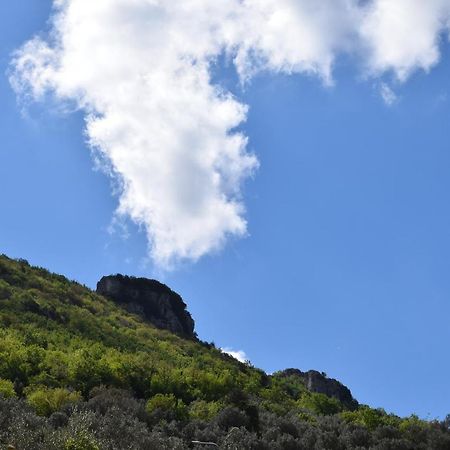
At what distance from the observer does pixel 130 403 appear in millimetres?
28234

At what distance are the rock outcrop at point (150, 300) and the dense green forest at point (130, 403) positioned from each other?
61.8 feet

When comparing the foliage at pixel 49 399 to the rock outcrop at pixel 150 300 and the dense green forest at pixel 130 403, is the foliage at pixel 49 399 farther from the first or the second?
the rock outcrop at pixel 150 300

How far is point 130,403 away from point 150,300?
172ft

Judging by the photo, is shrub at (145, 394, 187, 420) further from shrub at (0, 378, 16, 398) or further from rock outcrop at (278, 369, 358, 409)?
rock outcrop at (278, 369, 358, 409)

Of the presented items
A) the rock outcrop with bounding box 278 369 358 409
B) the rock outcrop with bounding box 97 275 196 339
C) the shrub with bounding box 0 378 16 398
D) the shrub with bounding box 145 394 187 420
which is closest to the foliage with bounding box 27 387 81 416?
the shrub with bounding box 0 378 16 398

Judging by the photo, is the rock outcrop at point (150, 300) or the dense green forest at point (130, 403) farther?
the rock outcrop at point (150, 300)

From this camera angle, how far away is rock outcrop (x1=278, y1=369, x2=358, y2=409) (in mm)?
77875

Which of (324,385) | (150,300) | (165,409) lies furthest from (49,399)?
(324,385)

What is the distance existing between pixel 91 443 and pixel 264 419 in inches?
642

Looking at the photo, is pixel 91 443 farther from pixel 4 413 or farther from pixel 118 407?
pixel 118 407

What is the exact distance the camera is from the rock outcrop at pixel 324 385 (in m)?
77.9

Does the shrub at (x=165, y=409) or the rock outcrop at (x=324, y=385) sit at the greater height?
the rock outcrop at (x=324, y=385)

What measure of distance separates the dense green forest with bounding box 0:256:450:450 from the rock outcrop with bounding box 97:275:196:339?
18832mm

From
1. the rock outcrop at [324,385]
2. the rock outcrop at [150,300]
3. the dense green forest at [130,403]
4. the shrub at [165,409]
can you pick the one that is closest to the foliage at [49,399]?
the dense green forest at [130,403]
